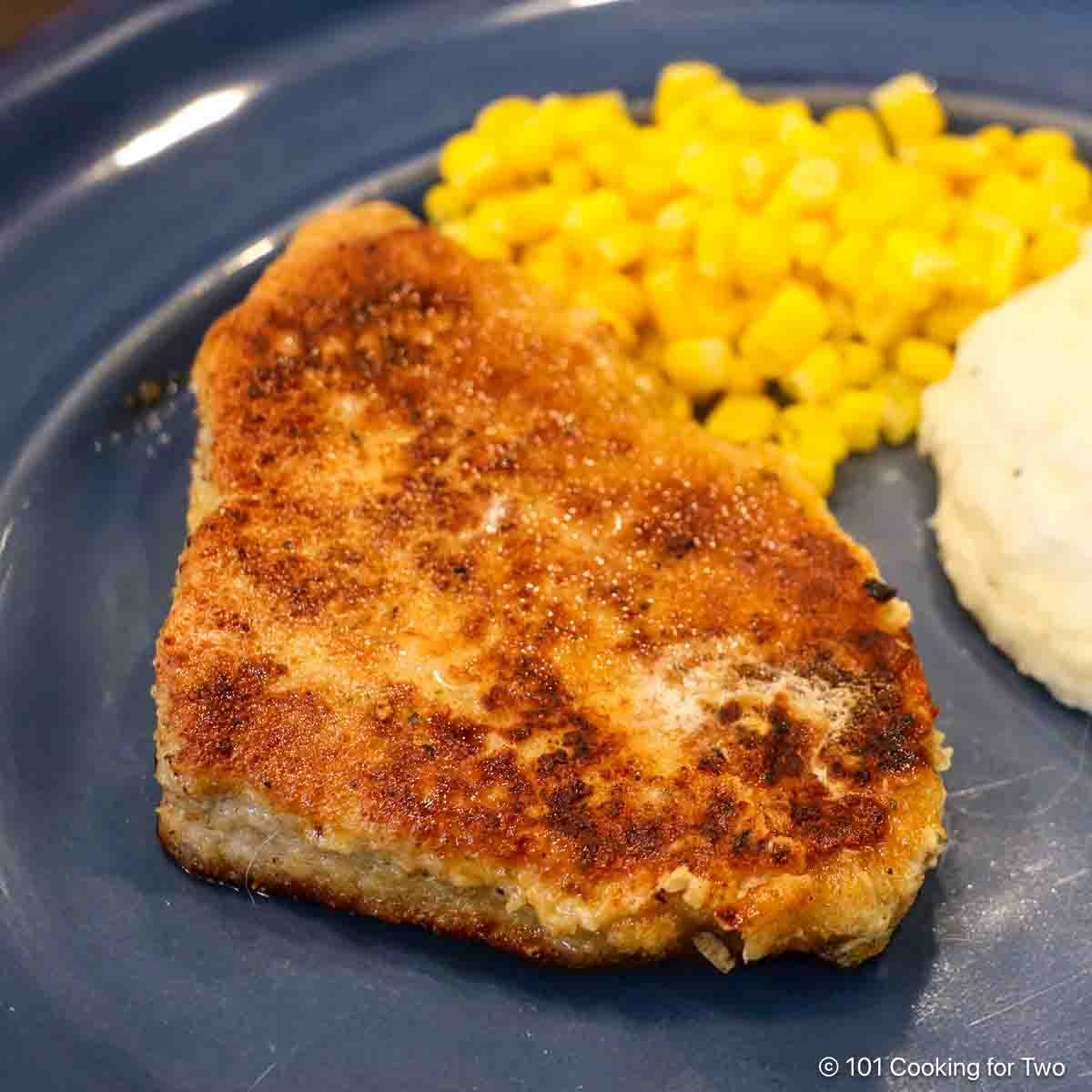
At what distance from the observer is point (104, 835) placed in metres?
3.29

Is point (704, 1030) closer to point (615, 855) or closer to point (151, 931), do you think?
point (615, 855)

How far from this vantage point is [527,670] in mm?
3152

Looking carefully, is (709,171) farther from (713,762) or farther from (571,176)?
(713,762)

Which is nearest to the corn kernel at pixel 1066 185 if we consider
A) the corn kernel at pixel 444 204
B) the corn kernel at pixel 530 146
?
the corn kernel at pixel 530 146

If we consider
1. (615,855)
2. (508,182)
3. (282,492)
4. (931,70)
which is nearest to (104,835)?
(282,492)

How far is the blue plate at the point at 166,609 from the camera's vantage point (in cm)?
295

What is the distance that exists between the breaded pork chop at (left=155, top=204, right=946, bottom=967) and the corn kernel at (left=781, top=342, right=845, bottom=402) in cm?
52

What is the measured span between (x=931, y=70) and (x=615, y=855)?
11.0 feet

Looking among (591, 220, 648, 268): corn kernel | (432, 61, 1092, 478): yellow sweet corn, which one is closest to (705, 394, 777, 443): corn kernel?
(432, 61, 1092, 478): yellow sweet corn

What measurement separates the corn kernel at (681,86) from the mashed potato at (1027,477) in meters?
1.34

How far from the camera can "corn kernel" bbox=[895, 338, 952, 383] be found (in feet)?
13.4

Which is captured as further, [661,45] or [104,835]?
[661,45]

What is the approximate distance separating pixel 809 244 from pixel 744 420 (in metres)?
0.58

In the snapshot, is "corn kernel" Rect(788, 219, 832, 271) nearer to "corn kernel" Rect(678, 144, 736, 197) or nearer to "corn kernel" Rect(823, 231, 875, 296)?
"corn kernel" Rect(823, 231, 875, 296)
